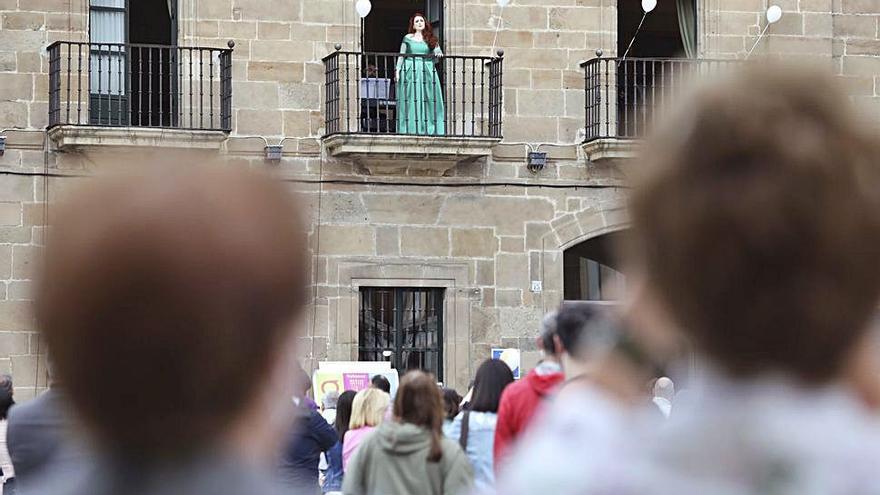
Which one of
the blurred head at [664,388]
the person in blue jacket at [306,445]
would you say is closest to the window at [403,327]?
the blurred head at [664,388]

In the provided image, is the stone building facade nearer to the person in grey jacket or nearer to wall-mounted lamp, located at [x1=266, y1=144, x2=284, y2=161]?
wall-mounted lamp, located at [x1=266, y1=144, x2=284, y2=161]

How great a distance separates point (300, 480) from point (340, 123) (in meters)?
9.28

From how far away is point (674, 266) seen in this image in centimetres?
166

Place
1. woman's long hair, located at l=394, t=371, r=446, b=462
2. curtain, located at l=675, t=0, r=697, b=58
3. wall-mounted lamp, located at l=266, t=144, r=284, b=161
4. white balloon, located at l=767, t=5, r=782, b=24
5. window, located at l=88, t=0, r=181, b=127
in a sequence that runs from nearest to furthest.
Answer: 1. woman's long hair, located at l=394, t=371, r=446, b=462
2. window, located at l=88, t=0, r=181, b=127
3. wall-mounted lamp, located at l=266, t=144, r=284, b=161
4. white balloon, located at l=767, t=5, r=782, b=24
5. curtain, located at l=675, t=0, r=697, b=58

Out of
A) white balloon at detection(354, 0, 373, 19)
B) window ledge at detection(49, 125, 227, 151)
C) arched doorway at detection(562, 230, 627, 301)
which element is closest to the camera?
window ledge at detection(49, 125, 227, 151)

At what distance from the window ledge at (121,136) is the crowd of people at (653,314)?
15.1 meters

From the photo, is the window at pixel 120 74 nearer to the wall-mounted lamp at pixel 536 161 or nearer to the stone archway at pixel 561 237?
the wall-mounted lamp at pixel 536 161

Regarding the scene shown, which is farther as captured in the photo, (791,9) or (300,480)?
(791,9)

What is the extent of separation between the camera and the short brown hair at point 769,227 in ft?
5.32

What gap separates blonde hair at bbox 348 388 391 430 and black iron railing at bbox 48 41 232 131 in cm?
815

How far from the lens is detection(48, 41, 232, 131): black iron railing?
55.5 ft

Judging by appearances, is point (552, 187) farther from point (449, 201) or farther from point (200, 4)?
point (200, 4)

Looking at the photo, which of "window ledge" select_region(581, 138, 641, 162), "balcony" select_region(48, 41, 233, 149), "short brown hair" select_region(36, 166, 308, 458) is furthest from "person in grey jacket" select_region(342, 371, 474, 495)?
"window ledge" select_region(581, 138, 641, 162)

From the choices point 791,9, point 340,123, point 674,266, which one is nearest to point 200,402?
point 674,266
